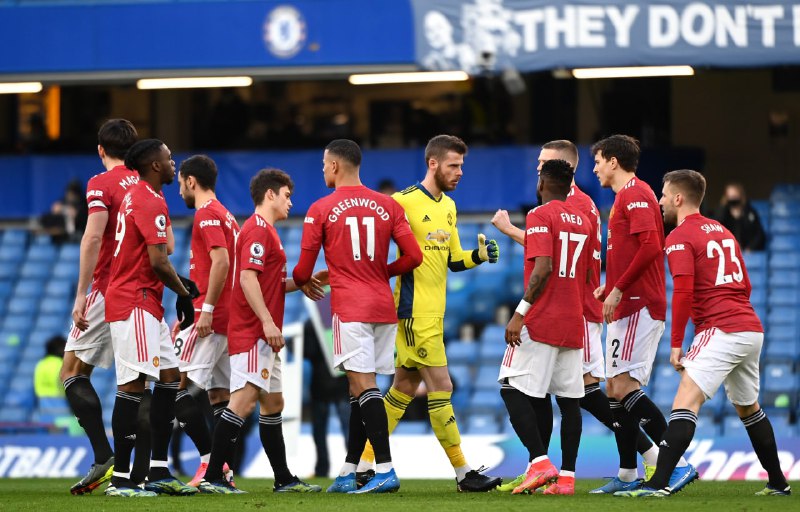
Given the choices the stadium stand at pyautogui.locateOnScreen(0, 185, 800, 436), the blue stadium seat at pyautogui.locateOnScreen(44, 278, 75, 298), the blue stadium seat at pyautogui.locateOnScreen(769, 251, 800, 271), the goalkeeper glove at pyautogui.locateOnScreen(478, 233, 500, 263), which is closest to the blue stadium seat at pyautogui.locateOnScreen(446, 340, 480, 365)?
the stadium stand at pyautogui.locateOnScreen(0, 185, 800, 436)

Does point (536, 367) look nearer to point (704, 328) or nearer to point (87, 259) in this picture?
point (704, 328)

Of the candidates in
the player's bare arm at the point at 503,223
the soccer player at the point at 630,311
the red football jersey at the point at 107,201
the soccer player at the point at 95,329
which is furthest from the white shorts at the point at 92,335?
the soccer player at the point at 630,311

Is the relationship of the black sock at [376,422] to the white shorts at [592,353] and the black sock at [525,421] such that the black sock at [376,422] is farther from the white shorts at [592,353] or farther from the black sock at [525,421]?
the white shorts at [592,353]

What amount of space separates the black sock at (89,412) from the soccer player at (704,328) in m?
3.31

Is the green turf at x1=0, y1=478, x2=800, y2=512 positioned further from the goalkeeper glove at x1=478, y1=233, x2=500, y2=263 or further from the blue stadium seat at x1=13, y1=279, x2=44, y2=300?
the blue stadium seat at x1=13, y1=279, x2=44, y2=300

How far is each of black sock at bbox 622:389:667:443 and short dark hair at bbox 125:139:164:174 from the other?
3391 millimetres

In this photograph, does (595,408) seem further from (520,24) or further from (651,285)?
(520,24)

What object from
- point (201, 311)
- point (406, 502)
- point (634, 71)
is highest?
point (634, 71)

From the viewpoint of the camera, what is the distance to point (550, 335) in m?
9.23

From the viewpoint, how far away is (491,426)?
15.8m

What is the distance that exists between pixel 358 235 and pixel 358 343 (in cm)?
68

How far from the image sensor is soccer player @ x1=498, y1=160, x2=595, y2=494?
30.0 feet

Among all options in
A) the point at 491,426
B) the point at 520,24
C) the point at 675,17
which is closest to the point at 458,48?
the point at 520,24

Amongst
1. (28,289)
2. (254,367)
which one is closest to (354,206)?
(254,367)
